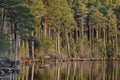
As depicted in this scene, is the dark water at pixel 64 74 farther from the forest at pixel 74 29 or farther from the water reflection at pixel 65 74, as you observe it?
the forest at pixel 74 29

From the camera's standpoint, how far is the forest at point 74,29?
57.1 metres

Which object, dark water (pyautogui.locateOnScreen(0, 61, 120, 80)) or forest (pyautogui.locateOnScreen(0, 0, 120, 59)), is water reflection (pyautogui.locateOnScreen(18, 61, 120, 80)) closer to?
dark water (pyautogui.locateOnScreen(0, 61, 120, 80))

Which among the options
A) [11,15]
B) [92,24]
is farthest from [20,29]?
[92,24]

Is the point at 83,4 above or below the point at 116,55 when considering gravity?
above

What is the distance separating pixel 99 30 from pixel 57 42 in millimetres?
17494

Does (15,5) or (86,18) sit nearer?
(15,5)

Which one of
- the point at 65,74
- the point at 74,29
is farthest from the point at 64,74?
the point at 74,29

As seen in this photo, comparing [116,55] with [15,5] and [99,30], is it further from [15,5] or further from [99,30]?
[15,5]

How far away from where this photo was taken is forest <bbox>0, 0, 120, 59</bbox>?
187 ft

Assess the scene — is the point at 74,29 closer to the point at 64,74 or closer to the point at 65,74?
the point at 65,74

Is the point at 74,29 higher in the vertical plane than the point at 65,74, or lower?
higher

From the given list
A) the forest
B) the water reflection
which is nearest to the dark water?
the water reflection

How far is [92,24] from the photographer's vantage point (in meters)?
79.8

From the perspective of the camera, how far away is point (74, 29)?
7975 centimetres
